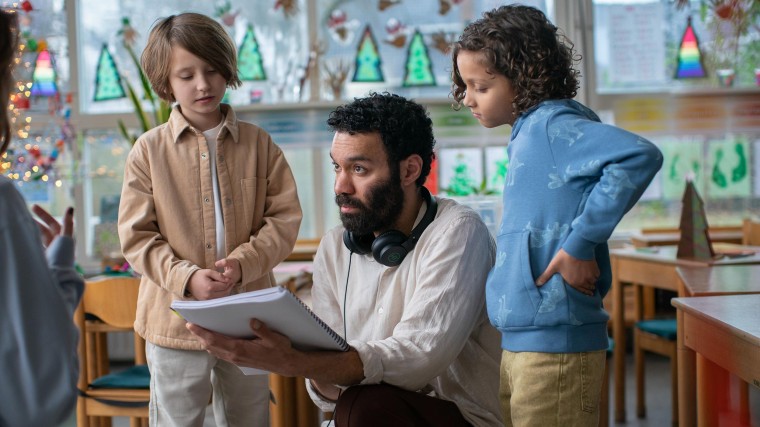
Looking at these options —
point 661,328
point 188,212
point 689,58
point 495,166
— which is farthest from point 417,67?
point 188,212

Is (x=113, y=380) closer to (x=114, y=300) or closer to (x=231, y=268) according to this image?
(x=114, y=300)

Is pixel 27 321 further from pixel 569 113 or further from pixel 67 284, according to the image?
pixel 569 113

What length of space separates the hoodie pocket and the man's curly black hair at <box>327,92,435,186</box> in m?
0.36

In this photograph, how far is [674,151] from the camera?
5.34 m

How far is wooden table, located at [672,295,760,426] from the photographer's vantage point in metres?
1.64

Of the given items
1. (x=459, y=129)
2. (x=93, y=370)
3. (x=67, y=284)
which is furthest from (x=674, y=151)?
(x=67, y=284)

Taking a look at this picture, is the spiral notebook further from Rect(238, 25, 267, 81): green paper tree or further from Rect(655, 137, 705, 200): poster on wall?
Rect(655, 137, 705, 200): poster on wall

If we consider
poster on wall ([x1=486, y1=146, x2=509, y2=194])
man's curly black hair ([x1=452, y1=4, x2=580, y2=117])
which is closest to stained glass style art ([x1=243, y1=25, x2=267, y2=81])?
poster on wall ([x1=486, y1=146, x2=509, y2=194])

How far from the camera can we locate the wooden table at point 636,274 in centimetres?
339

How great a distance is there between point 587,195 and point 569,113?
0.18 metres

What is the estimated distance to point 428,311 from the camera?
1.80 metres

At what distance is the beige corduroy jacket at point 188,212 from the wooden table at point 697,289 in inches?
42.1

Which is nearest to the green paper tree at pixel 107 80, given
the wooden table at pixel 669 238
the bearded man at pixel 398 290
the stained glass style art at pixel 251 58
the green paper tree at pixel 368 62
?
the stained glass style art at pixel 251 58

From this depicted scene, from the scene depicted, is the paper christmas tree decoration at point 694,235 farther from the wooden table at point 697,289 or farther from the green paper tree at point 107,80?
the green paper tree at point 107,80
